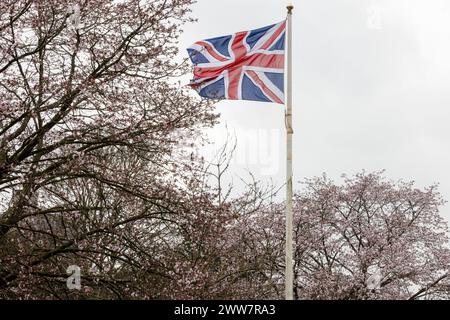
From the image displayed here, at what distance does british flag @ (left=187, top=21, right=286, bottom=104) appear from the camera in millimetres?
10984

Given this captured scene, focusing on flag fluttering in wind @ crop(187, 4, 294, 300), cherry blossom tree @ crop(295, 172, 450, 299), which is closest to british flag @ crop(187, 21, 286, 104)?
flag fluttering in wind @ crop(187, 4, 294, 300)

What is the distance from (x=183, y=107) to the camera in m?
12.2

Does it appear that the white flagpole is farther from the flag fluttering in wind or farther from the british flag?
the british flag

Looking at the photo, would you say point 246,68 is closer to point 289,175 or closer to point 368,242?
point 289,175

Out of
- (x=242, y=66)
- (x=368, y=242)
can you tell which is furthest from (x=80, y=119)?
(x=368, y=242)

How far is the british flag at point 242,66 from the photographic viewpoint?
11.0 meters

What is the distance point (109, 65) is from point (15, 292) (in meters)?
4.22

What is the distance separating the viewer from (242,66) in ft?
36.3

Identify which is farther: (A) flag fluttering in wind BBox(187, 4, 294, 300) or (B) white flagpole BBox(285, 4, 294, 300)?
(A) flag fluttering in wind BBox(187, 4, 294, 300)

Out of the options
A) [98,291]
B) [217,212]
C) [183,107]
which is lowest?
[98,291]

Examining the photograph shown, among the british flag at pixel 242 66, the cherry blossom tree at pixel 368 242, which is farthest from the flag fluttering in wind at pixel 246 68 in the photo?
the cherry blossom tree at pixel 368 242
